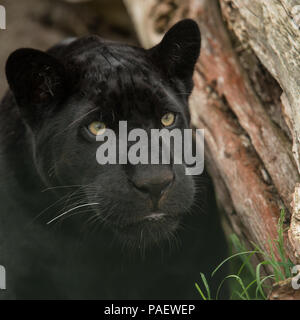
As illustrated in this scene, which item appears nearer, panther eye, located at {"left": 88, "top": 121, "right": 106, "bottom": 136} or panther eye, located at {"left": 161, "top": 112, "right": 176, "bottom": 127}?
panther eye, located at {"left": 88, "top": 121, "right": 106, "bottom": 136}

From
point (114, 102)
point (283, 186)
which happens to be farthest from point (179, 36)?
point (283, 186)

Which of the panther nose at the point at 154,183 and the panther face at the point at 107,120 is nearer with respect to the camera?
the panther nose at the point at 154,183

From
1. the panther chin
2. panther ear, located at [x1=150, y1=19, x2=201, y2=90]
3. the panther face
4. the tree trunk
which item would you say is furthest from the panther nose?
panther ear, located at [x1=150, y1=19, x2=201, y2=90]

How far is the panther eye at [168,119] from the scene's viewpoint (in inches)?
126

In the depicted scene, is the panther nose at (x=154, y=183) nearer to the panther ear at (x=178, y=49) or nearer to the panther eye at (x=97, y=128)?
the panther eye at (x=97, y=128)

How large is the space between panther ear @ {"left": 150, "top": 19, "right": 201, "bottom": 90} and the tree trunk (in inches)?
15.2

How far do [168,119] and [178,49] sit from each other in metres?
0.51

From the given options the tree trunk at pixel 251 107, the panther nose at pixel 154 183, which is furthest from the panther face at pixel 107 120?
the tree trunk at pixel 251 107

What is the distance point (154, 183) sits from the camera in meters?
2.86

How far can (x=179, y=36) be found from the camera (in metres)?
3.43

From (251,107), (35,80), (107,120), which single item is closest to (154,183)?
(107,120)

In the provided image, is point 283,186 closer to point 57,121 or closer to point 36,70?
point 57,121

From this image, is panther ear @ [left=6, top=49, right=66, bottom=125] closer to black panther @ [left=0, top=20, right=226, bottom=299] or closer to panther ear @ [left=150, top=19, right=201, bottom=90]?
black panther @ [left=0, top=20, right=226, bottom=299]

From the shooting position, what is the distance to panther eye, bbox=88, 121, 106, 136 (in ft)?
10.1
